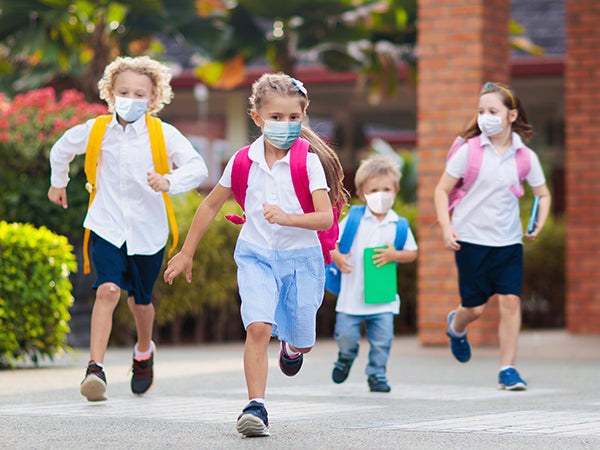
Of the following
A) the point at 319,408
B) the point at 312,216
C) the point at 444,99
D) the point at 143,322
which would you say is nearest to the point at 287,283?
the point at 312,216

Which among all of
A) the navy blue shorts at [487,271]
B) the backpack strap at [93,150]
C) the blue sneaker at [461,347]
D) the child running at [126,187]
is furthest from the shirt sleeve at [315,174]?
the blue sneaker at [461,347]

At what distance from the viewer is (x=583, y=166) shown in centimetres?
1301

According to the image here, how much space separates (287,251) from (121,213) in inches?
60.2

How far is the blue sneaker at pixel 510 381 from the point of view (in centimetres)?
725

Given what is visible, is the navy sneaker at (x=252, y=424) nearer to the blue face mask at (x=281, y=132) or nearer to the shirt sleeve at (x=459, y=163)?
the blue face mask at (x=281, y=132)

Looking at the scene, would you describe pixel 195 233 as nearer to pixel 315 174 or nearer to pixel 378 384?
pixel 315 174

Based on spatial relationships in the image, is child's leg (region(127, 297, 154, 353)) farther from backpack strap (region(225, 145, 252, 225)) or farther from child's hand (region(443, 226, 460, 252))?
child's hand (region(443, 226, 460, 252))

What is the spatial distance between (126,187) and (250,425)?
2.17 m

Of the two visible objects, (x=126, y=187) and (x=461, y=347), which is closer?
(x=126, y=187)

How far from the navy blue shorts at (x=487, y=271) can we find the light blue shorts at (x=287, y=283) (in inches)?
95.0

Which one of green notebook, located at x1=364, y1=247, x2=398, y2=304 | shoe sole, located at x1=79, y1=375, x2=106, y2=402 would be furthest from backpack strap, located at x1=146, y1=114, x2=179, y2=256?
green notebook, located at x1=364, y1=247, x2=398, y2=304

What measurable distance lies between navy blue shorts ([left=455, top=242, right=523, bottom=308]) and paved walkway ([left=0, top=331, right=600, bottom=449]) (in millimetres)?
637

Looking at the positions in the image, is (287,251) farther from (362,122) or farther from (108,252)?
(362,122)

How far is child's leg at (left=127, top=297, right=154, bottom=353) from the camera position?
6.81 meters
